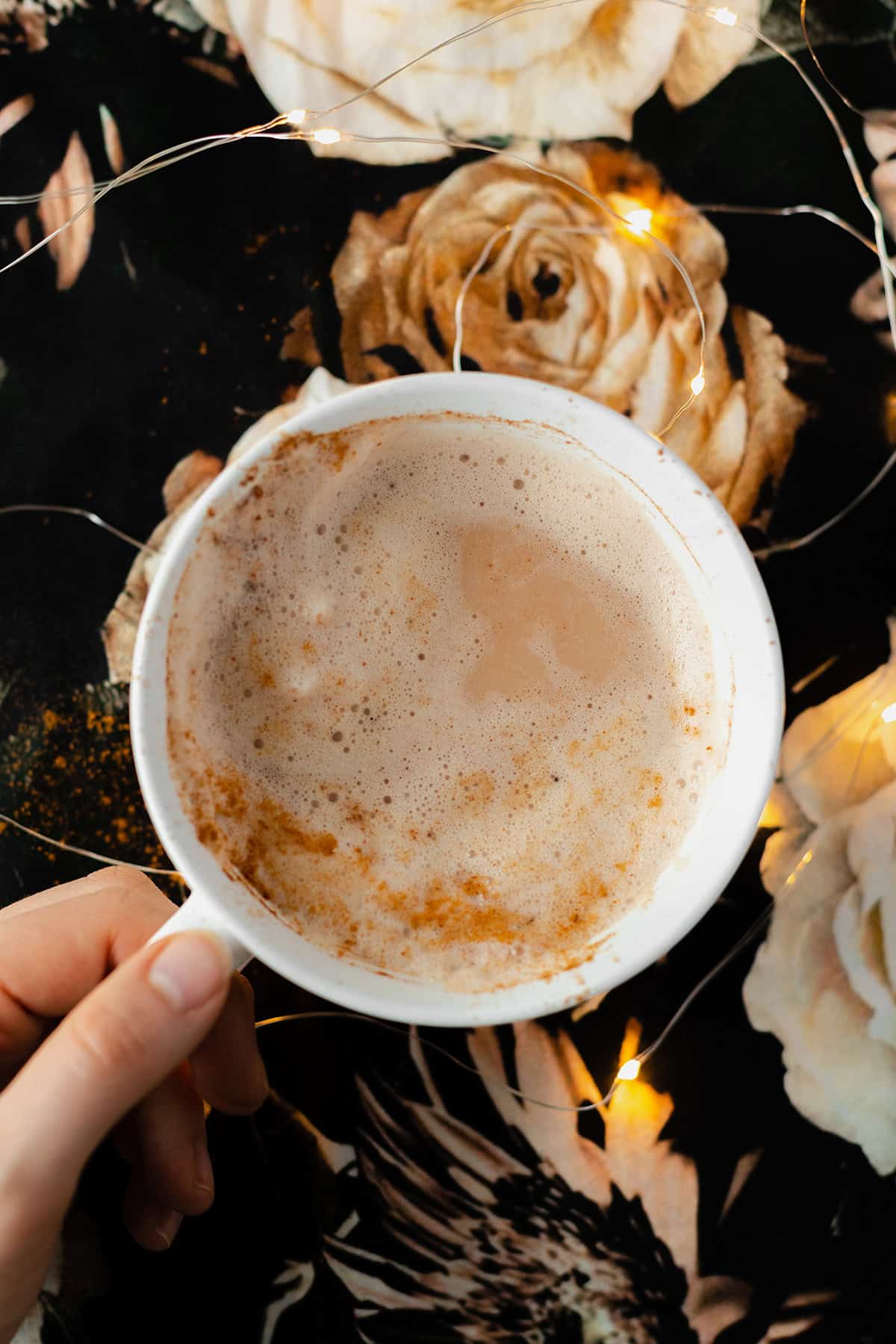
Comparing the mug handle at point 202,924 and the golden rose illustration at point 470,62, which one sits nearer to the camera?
the mug handle at point 202,924

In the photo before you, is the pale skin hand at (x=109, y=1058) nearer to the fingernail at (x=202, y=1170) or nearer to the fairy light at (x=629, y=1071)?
the fingernail at (x=202, y=1170)

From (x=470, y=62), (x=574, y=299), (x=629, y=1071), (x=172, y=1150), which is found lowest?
(x=629, y=1071)

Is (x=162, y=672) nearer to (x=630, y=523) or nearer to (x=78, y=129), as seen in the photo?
(x=630, y=523)

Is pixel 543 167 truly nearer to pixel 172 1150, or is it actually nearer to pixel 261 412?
pixel 261 412

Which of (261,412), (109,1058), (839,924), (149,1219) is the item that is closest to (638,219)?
(261,412)

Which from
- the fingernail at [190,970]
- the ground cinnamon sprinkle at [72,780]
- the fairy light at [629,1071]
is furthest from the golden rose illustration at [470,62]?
the fairy light at [629,1071]

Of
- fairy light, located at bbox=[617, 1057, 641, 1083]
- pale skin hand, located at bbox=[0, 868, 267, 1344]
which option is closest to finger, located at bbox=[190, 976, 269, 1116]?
pale skin hand, located at bbox=[0, 868, 267, 1344]

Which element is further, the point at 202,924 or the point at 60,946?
the point at 60,946

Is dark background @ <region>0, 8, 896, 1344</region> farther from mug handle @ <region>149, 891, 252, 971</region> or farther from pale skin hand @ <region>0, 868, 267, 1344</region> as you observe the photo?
mug handle @ <region>149, 891, 252, 971</region>

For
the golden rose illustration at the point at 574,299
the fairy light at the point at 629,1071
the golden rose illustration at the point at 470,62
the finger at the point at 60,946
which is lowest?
the fairy light at the point at 629,1071
